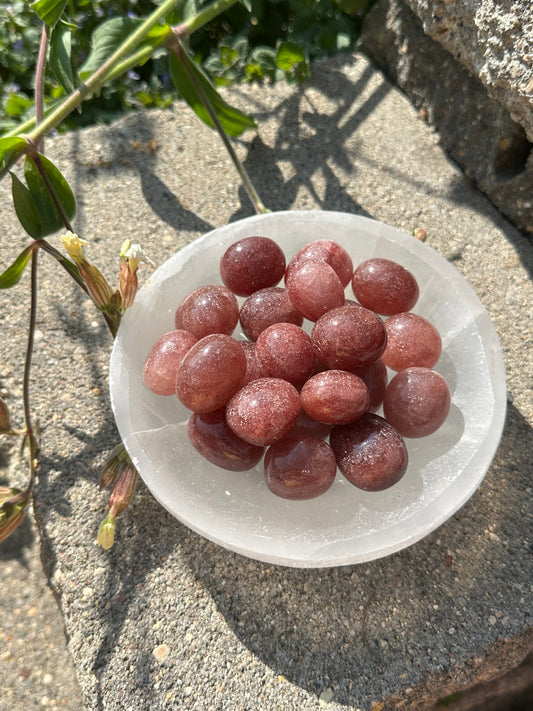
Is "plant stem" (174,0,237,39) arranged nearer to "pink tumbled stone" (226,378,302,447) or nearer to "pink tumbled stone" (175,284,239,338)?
"pink tumbled stone" (175,284,239,338)

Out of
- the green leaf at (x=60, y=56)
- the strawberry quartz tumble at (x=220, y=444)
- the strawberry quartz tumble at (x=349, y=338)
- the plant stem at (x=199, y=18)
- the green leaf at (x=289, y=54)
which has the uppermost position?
the plant stem at (x=199, y=18)

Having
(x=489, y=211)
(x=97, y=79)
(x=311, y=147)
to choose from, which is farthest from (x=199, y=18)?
(x=489, y=211)

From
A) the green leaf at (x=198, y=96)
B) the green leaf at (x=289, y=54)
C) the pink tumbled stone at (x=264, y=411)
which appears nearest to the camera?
the pink tumbled stone at (x=264, y=411)

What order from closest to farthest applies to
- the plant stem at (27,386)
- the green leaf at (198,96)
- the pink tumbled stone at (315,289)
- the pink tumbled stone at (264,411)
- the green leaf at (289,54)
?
the pink tumbled stone at (264,411) → the pink tumbled stone at (315,289) → the plant stem at (27,386) → the green leaf at (198,96) → the green leaf at (289,54)

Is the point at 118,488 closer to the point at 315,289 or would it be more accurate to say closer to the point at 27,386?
the point at 27,386

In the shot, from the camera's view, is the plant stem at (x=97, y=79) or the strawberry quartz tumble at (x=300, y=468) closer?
the strawberry quartz tumble at (x=300, y=468)

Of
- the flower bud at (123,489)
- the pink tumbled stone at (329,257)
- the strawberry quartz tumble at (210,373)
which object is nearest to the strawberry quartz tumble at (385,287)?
the pink tumbled stone at (329,257)

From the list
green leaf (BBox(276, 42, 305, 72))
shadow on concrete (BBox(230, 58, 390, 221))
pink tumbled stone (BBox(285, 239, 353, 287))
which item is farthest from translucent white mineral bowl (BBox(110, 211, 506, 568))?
green leaf (BBox(276, 42, 305, 72))

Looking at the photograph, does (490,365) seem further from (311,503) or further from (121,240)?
(121,240)

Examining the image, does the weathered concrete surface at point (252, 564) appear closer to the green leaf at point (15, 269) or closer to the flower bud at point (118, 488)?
the flower bud at point (118, 488)
